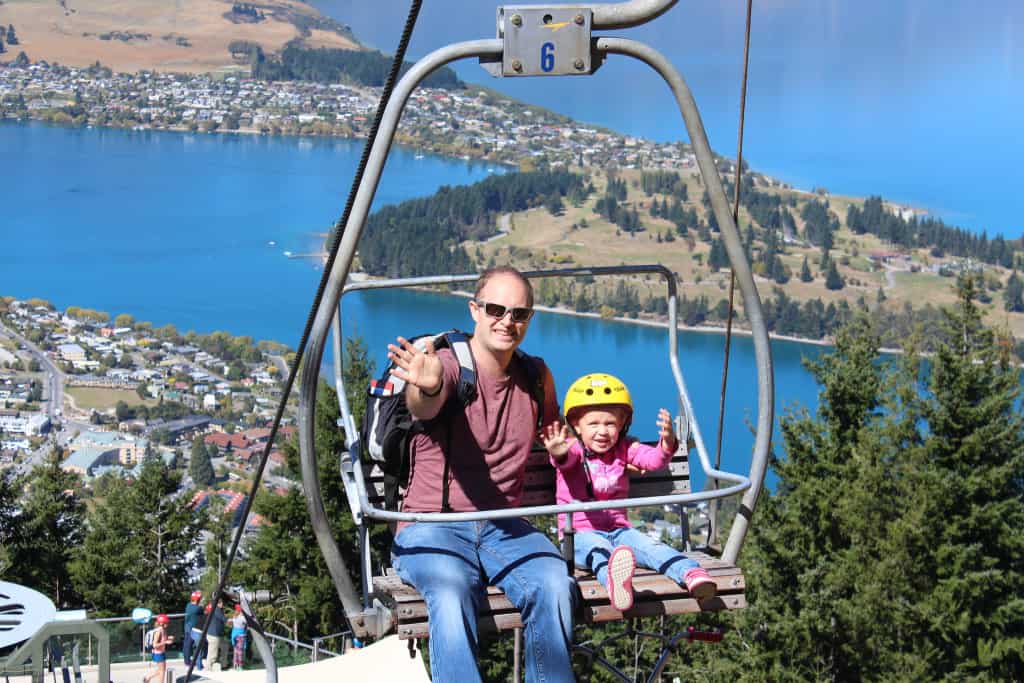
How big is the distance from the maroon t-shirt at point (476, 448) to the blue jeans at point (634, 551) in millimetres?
326

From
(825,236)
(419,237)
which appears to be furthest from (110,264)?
(825,236)

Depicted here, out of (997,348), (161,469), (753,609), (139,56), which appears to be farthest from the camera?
(139,56)

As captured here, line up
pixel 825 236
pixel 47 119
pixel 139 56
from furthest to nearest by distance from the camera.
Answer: pixel 139 56
pixel 47 119
pixel 825 236

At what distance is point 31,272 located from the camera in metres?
102

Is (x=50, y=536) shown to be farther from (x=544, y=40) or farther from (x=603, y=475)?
(x=544, y=40)

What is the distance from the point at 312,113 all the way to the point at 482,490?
144482 millimetres

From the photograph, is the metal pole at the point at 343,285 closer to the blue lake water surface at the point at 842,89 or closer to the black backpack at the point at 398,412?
the black backpack at the point at 398,412

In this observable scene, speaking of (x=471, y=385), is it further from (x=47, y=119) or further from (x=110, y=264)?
(x=47, y=119)

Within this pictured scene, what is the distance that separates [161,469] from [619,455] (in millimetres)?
27852

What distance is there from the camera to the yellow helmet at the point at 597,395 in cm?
388

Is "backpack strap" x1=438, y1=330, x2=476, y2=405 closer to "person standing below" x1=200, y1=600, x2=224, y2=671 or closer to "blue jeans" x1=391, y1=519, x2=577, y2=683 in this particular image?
"blue jeans" x1=391, y1=519, x2=577, y2=683

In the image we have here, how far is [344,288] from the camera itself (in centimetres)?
371

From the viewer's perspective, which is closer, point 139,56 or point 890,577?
point 890,577

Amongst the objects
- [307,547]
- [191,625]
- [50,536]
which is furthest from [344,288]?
[50,536]
